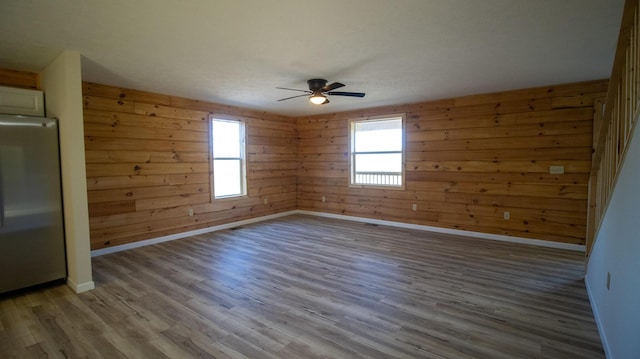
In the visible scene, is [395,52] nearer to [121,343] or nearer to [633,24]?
[633,24]

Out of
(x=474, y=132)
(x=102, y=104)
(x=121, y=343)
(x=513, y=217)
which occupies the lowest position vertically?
(x=121, y=343)

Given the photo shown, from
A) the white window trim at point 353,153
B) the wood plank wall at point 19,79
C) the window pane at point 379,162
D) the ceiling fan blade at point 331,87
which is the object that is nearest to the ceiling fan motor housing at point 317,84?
the ceiling fan blade at point 331,87

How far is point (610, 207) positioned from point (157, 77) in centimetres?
469

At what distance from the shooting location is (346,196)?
662 centimetres

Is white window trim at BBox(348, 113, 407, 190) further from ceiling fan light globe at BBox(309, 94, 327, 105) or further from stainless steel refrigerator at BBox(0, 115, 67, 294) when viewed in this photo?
stainless steel refrigerator at BBox(0, 115, 67, 294)

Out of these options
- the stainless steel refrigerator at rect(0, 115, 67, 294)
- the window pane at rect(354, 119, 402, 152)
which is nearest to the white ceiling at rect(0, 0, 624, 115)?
the stainless steel refrigerator at rect(0, 115, 67, 294)

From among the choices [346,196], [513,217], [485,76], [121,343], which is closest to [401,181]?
[346,196]

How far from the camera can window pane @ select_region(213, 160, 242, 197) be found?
5.76 m

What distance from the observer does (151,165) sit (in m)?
4.77

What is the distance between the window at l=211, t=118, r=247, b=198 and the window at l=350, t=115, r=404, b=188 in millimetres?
2238

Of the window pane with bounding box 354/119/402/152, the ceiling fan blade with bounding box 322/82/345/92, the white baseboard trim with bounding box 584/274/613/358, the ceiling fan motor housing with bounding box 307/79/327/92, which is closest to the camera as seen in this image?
the white baseboard trim with bounding box 584/274/613/358

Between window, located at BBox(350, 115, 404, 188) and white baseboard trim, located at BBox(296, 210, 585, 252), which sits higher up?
window, located at BBox(350, 115, 404, 188)

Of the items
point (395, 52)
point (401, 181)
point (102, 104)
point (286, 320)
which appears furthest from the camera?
point (401, 181)

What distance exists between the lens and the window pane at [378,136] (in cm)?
596
